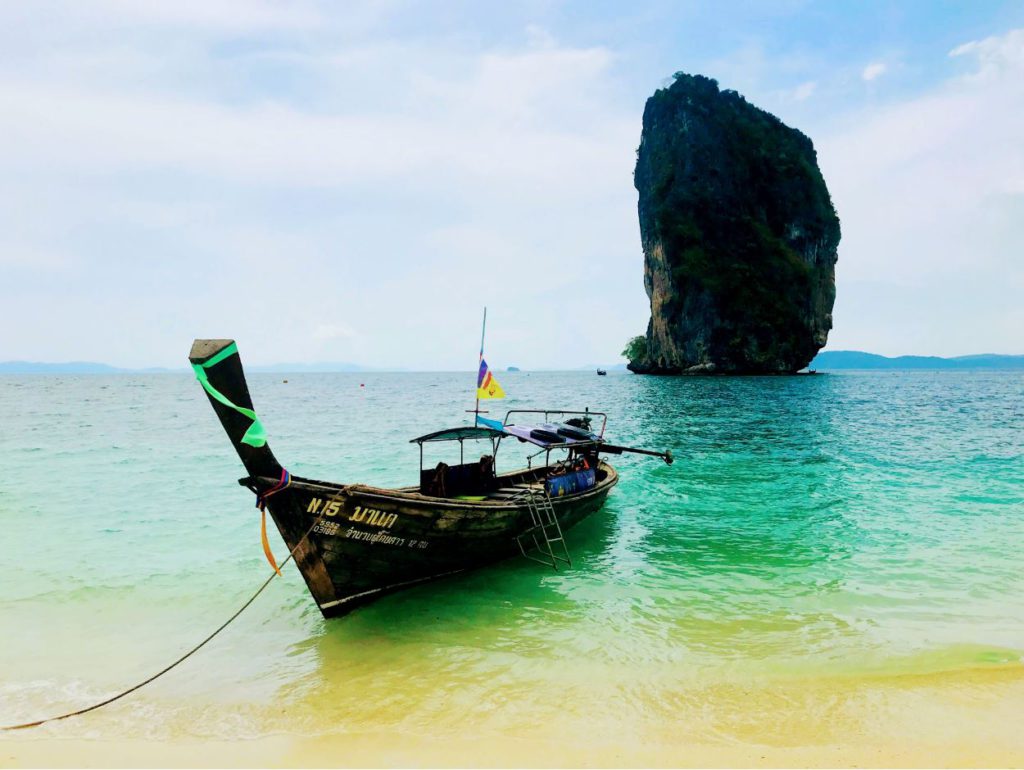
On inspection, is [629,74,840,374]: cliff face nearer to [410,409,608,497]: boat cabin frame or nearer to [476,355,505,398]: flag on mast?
[476,355,505,398]: flag on mast

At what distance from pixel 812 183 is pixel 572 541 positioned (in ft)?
318

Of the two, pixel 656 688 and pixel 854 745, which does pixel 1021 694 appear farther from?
pixel 656 688

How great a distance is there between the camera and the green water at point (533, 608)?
6.48 metres

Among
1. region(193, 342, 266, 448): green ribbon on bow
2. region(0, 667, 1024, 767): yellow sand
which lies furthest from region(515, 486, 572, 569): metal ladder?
region(193, 342, 266, 448): green ribbon on bow

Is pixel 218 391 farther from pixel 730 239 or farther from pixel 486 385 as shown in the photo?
pixel 730 239

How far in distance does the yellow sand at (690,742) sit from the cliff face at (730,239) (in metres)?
82.0

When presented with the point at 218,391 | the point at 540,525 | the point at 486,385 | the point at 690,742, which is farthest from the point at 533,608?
the point at 486,385

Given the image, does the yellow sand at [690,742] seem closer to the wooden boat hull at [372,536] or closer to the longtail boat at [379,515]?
the longtail boat at [379,515]

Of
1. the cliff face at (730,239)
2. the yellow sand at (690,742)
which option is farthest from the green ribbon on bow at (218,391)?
the cliff face at (730,239)

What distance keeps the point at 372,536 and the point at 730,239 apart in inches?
3507

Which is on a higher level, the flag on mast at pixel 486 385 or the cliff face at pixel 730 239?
the cliff face at pixel 730 239

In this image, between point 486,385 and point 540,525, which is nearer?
point 540,525

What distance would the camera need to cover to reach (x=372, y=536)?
322 inches

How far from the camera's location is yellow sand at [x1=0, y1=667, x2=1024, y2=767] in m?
5.23
